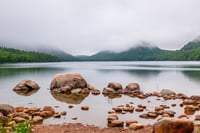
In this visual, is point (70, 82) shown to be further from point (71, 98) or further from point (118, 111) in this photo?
point (118, 111)

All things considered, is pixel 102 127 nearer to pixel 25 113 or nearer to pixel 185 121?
pixel 185 121

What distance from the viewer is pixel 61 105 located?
3042 cm

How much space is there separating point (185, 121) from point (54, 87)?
34.9m

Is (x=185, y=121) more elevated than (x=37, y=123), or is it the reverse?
(x=185, y=121)

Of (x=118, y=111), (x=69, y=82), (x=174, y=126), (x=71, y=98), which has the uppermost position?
(x=174, y=126)

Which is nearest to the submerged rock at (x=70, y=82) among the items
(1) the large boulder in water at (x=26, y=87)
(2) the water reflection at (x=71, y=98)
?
(2) the water reflection at (x=71, y=98)

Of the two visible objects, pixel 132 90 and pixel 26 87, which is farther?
pixel 26 87

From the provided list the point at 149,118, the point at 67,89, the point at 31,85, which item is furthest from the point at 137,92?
the point at 31,85

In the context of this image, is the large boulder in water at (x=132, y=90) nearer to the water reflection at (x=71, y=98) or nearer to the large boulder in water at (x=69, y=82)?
the water reflection at (x=71, y=98)

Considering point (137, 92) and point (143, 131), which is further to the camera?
point (137, 92)

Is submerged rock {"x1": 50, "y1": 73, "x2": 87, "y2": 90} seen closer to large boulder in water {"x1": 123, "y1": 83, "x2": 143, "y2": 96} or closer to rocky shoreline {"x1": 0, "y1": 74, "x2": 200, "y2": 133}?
rocky shoreline {"x1": 0, "y1": 74, "x2": 200, "y2": 133}

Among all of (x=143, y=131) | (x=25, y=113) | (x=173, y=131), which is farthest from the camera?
(x=25, y=113)

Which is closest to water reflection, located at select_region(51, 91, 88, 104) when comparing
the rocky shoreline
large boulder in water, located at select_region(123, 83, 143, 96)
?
the rocky shoreline

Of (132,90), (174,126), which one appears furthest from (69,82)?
(174,126)
